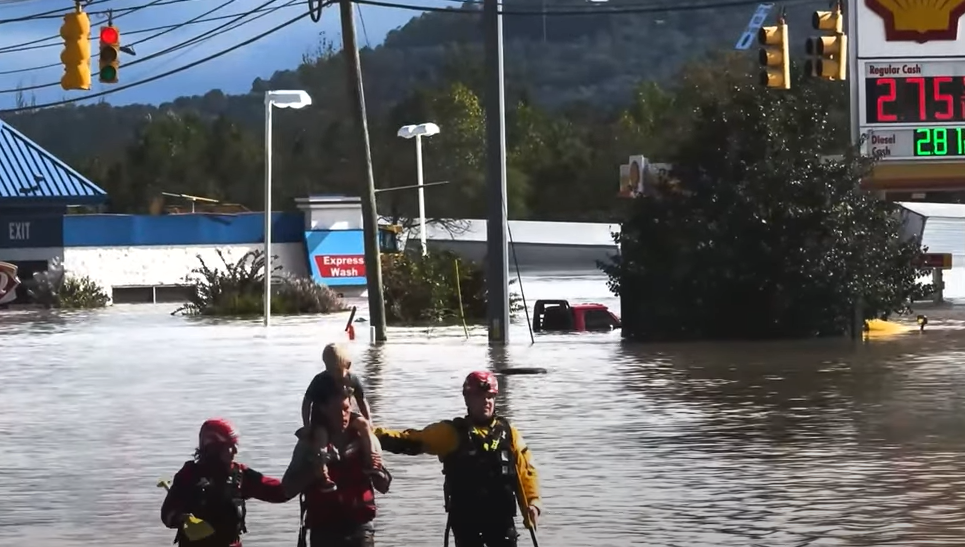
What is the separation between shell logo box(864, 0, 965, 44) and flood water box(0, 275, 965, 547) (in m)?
6.34

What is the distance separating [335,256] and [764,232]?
41808 mm

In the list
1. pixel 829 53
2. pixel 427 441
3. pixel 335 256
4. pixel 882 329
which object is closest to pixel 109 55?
pixel 829 53

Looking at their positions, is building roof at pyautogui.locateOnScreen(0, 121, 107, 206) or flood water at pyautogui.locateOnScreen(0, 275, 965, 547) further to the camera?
building roof at pyautogui.locateOnScreen(0, 121, 107, 206)

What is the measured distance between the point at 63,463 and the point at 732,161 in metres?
21.3

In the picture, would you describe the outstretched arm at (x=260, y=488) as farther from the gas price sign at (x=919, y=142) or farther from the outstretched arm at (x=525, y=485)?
the gas price sign at (x=919, y=142)

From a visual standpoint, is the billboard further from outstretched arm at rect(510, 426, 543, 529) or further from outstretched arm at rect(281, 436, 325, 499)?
outstretched arm at rect(281, 436, 325, 499)

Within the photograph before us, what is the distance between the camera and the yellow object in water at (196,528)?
26.5ft

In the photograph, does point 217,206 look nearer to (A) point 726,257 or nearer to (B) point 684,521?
(A) point 726,257

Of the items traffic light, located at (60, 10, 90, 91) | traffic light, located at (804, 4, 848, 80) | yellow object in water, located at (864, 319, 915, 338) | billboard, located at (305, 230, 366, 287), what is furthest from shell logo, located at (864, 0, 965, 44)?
billboard, located at (305, 230, 366, 287)

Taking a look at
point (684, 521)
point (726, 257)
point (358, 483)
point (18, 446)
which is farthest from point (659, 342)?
point (358, 483)

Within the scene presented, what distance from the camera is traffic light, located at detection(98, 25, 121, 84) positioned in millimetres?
30422

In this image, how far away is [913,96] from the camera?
38.5 m

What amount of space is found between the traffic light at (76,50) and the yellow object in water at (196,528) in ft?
69.4

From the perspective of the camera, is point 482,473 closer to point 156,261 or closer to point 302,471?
point 302,471
